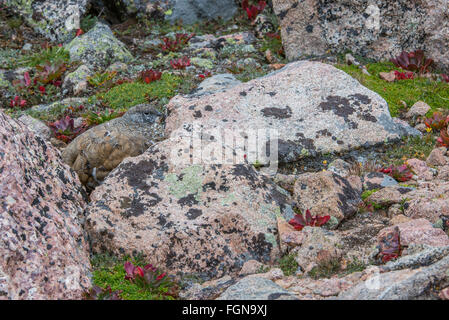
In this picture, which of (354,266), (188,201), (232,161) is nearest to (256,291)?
(354,266)

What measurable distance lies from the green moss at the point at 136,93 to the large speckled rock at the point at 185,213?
3.83 meters

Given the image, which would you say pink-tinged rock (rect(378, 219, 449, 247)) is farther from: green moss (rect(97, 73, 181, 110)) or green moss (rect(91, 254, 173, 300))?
green moss (rect(97, 73, 181, 110))

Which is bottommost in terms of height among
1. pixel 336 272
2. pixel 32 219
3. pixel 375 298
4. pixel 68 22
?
pixel 336 272

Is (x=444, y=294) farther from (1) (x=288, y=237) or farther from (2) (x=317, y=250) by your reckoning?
(1) (x=288, y=237)

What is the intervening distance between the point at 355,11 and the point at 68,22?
911 cm

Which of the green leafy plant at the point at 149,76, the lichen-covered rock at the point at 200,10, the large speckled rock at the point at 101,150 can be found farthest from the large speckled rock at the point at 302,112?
the lichen-covered rock at the point at 200,10

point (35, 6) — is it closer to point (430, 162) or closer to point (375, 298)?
point (430, 162)

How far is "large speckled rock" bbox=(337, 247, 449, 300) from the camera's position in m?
4.63

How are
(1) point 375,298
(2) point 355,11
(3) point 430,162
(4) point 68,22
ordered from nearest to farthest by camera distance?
(1) point 375,298 < (3) point 430,162 < (2) point 355,11 < (4) point 68,22

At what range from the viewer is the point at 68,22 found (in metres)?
15.4

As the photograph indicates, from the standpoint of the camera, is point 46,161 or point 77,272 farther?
point 46,161

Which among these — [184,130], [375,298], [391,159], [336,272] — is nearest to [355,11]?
[391,159]

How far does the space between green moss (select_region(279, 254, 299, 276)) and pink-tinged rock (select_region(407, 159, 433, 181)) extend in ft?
10.9

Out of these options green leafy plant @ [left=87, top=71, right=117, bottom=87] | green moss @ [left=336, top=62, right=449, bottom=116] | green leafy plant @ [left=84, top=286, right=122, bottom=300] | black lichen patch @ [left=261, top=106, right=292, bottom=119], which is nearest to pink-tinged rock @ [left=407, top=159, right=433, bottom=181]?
green moss @ [left=336, top=62, right=449, bottom=116]
